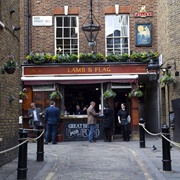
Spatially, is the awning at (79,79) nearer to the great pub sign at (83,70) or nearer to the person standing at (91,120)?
the great pub sign at (83,70)

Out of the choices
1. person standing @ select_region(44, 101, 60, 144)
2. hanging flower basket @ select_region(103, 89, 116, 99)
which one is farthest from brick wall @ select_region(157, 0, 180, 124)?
person standing @ select_region(44, 101, 60, 144)

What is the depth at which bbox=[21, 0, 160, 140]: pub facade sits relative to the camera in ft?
59.0

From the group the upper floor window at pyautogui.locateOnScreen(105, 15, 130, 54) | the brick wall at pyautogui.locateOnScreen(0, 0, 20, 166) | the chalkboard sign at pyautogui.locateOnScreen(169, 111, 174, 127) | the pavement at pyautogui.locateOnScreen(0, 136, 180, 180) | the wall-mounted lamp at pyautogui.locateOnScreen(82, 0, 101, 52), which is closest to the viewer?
the pavement at pyautogui.locateOnScreen(0, 136, 180, 180)

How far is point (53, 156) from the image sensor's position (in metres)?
11.4

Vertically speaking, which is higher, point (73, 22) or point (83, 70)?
point (73, 22)

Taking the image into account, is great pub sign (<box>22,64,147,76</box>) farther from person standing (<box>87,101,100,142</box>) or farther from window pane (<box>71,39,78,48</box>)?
person standing (<box>87,101,100,142</box>)

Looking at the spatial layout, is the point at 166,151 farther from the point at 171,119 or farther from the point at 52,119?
the point at 52,119

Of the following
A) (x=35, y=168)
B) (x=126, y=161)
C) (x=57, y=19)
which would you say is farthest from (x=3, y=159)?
(x=57, y=19)

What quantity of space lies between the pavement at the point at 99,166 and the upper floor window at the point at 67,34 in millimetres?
7602

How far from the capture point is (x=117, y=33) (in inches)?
743

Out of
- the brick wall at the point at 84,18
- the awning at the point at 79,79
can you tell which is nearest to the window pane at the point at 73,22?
the brick wall at the point at 84,18

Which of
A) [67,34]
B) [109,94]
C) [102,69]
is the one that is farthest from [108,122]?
[67,34]

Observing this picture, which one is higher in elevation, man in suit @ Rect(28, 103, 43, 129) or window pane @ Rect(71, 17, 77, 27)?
window pane @ Rect(71, 17, 77, 27)

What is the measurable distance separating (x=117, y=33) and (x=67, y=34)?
8.68ft
